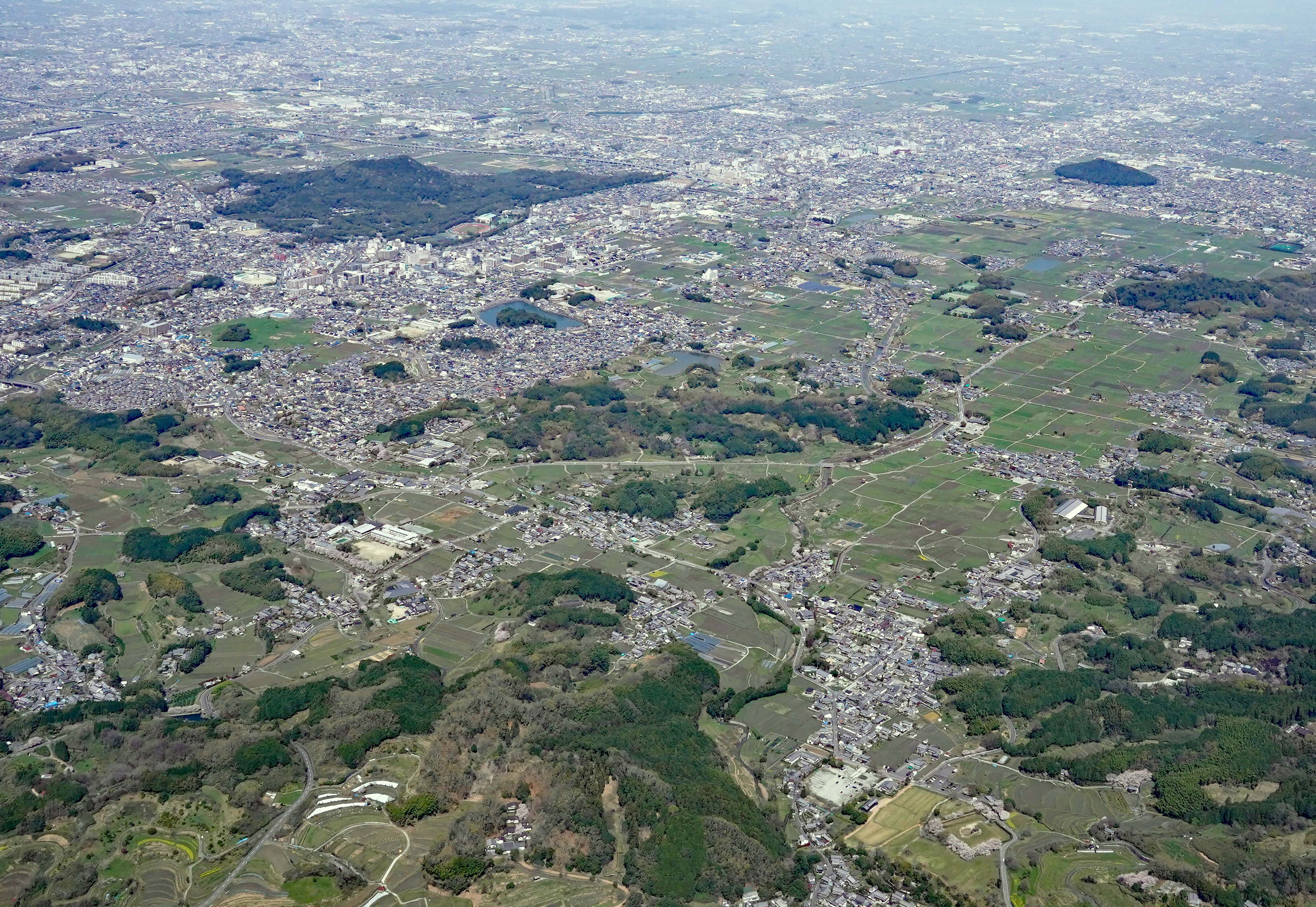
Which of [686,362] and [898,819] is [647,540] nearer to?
[898,819]

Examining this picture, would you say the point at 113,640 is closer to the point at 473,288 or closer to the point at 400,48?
the point at 473,288

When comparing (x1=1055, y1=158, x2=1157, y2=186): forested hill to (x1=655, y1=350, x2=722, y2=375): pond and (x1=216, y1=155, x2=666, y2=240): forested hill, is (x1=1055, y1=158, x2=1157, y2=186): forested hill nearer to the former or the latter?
(x1=216, y1=155, x2=666, y2=240): forested hill

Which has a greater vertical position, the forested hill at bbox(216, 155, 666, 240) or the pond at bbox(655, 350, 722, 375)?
the forested hill at bbox(216, 155, 666, 240)

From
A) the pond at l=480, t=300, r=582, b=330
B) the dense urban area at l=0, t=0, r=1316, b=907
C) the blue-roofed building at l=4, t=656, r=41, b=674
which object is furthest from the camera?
the pond at l=480, t=300, r=582, b=330

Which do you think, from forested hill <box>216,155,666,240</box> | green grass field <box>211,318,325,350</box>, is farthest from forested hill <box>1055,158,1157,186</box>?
green grass field <box>211,318,325,350</box>

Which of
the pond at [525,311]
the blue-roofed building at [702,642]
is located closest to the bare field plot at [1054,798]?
the blue-roofed building at [702,642]
